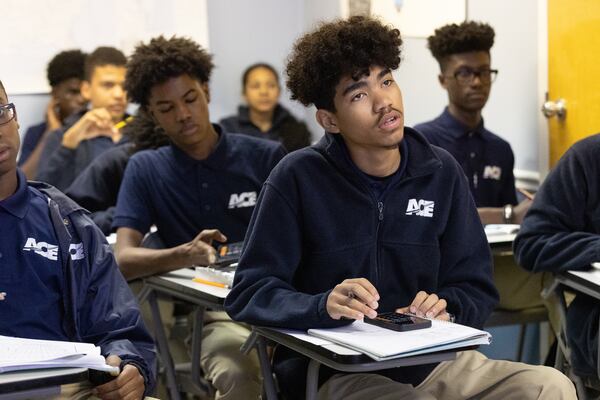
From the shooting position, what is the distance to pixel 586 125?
12.6ft

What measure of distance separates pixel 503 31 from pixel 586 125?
0.89 metres

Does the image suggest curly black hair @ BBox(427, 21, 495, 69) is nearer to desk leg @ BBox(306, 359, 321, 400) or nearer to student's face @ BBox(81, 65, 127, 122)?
student's face @ BBox(81, 65, 127, 122)

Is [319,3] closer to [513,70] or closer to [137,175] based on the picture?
[513,70]

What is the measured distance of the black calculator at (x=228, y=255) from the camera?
2.88 metres

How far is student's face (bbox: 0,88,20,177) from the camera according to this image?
229 centimetres

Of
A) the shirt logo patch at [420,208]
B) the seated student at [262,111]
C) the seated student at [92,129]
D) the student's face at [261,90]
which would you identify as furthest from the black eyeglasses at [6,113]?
the student's face at [261,90]

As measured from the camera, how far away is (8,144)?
90.7 inches

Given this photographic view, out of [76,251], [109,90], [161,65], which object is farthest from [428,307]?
[109,90]

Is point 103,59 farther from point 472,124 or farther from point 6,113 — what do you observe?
point 6,113

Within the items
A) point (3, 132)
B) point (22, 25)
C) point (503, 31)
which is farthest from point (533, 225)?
point (22, 25)

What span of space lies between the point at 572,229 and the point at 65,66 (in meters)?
3.72

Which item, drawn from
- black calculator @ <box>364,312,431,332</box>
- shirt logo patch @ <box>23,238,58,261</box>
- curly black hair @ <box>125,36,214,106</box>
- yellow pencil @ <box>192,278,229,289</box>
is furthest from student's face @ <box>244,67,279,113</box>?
black calculator @ <box>364,312,431,332</box>

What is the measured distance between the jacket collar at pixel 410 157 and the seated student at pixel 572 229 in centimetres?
58

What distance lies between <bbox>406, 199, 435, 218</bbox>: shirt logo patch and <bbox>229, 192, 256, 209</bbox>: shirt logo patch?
1102mm
